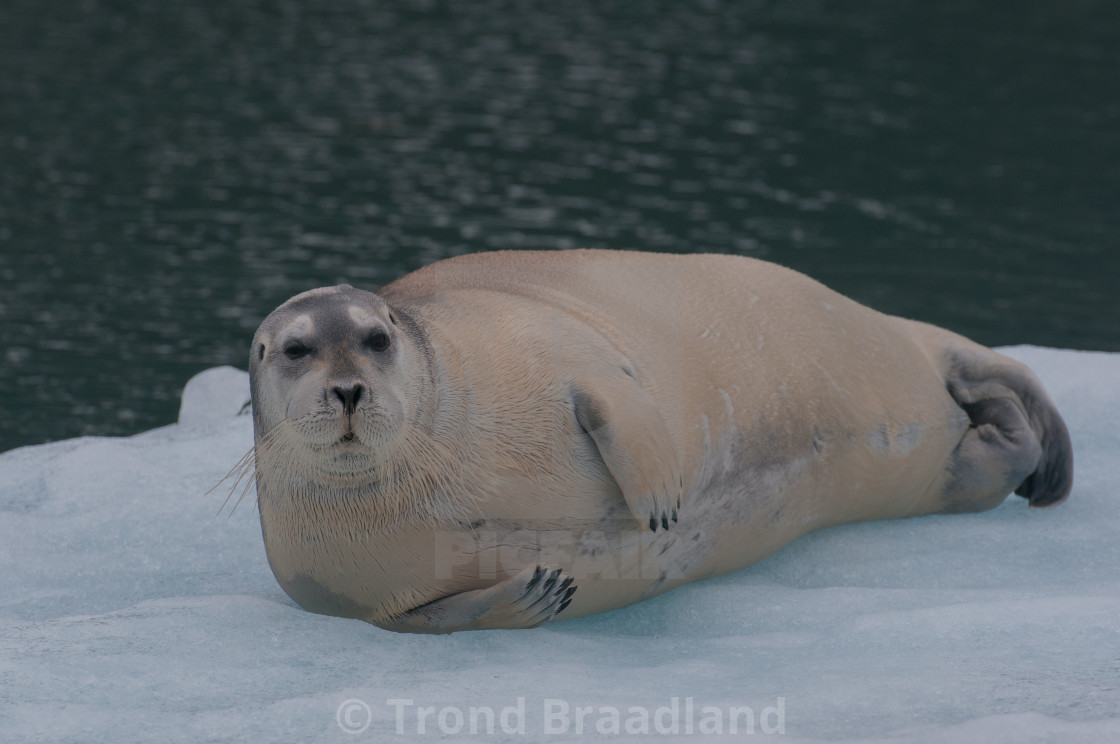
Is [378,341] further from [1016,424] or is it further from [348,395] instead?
[1016,424]

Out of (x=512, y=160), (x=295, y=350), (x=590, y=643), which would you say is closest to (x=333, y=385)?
(x=295, y=350)

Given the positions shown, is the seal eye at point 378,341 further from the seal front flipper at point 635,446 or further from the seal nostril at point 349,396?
the seal front flipper at point 635,446

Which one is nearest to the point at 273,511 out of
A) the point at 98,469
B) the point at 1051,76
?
the point at 98,469

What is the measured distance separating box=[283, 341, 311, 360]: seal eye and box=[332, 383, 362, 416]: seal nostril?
175mm

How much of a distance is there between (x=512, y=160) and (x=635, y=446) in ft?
27.7

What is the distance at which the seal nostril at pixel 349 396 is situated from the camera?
3.12 meters

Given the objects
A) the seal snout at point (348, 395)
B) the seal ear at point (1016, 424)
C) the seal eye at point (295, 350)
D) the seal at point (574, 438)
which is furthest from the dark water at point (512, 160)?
the seal snout at point (348, 395)

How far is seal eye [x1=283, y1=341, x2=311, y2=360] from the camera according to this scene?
3.23 metres

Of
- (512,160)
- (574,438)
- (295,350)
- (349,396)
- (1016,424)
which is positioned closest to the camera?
(349,396)

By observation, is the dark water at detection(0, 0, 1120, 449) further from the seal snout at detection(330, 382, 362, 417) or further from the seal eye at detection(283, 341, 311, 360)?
the seal snout at detection(330, 382, 362, 417)

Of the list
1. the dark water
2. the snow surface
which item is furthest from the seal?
the dark water

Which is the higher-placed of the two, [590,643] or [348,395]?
[348,395]

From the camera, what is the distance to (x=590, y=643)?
139 inches

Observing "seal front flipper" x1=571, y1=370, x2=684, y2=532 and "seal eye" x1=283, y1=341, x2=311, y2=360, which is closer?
"seal eye" x1=283, y1=341, x2=311, y2=360
